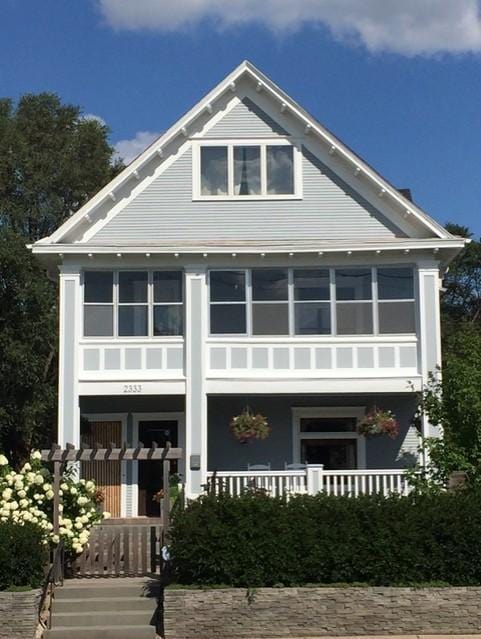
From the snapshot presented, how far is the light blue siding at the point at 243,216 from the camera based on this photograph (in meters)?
21.8

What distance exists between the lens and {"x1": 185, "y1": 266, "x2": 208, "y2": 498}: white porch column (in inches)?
826

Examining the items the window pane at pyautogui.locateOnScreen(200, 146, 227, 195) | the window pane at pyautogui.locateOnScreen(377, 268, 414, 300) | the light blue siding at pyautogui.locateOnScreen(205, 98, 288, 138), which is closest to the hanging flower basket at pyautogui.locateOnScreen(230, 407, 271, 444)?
the window pane at pyautogui.locateOnScreen(377, 268, 414, 300)

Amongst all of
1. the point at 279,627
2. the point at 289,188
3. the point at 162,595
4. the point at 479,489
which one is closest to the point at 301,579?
the point at 279,627

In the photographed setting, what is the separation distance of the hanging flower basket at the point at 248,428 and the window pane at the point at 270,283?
2.95m

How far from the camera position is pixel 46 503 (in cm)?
1534

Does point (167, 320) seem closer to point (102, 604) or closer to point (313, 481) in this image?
point (313, 481)

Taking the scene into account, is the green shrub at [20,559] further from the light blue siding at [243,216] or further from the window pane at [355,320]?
the window pane at [355,320]

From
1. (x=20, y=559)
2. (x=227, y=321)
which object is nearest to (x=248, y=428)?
(x=227, y=321)

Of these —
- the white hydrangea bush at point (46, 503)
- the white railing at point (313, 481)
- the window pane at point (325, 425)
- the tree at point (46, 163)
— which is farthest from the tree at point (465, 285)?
the white hydrangea bush at point (46, 503)

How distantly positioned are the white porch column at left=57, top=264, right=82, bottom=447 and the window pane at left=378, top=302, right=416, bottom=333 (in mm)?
7086

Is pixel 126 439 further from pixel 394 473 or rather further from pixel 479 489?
pixel 479 489

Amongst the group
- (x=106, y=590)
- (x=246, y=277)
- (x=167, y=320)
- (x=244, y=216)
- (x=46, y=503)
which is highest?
(x=244, y=216)

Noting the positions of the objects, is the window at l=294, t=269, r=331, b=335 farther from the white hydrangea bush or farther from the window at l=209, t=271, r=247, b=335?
the white hydrangea bush

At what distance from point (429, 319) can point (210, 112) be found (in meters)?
7.16
